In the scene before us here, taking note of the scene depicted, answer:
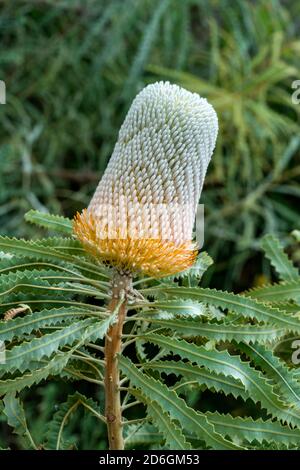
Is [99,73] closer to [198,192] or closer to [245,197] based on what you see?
[245,197]

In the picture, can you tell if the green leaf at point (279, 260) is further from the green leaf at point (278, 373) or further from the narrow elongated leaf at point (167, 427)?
the narrow elongated leaf at point (167, 427)

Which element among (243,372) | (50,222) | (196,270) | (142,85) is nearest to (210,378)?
(243,372)

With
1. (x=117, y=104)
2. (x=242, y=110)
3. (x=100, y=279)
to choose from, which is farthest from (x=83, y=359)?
(x=117, y=104)

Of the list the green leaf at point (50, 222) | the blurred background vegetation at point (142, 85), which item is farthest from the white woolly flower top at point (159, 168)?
the blurred background vegetation at point (142, 85)

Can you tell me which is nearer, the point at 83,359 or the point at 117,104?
the point at 83,359

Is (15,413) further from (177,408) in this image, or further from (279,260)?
(279,260)

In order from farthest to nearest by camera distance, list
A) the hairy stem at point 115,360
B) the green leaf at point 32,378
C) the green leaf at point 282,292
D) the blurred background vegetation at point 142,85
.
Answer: the blurred background vegetation at point 142,85 < the green leaf at point 282,292 < the hairy stem at point 115,360 < the green leaf at point 32,378

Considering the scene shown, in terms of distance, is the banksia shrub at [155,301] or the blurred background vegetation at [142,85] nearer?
the banksia shrub at [155,301]
